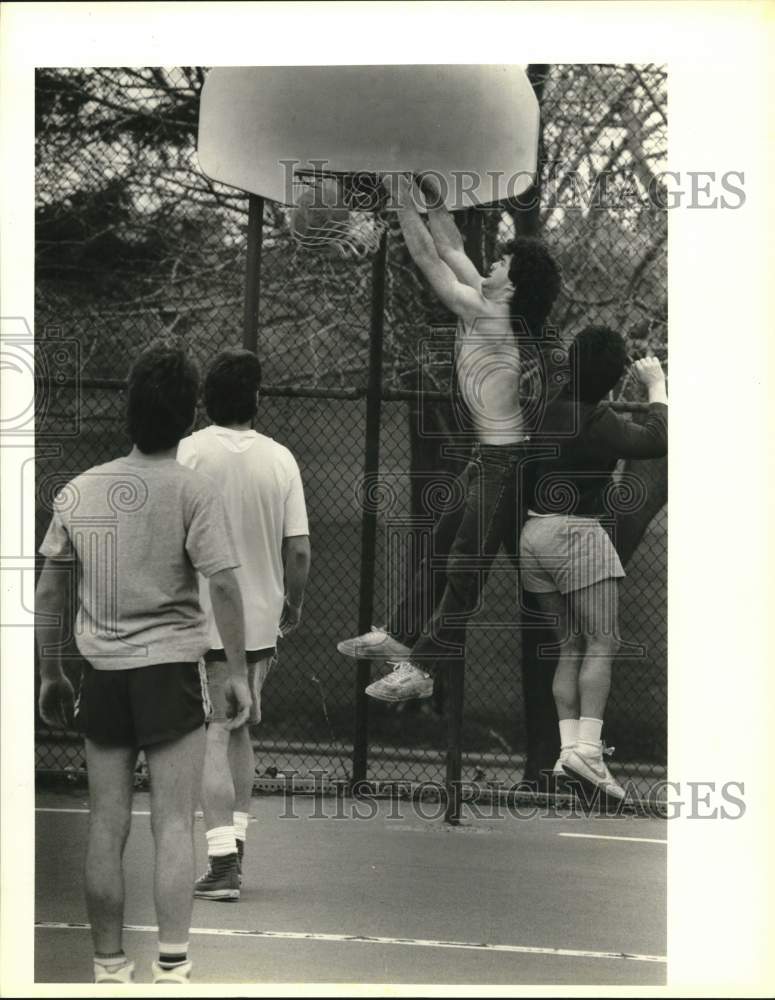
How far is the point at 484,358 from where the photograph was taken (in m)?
4.89

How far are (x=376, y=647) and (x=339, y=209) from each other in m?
1.49

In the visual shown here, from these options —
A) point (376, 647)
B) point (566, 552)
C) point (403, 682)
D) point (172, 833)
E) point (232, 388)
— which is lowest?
point (172, 833)

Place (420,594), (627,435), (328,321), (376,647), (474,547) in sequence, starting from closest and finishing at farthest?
(627,435)
(474,547)
(420,594)
(376,647)
(328,321)

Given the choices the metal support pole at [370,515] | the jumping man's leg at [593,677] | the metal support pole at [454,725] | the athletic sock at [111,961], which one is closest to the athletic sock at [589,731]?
the jumping man's leg at [593,677]

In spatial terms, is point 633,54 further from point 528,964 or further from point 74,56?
point 528,964

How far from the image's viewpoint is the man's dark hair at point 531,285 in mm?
4871

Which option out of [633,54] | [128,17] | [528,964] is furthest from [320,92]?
[528,964]

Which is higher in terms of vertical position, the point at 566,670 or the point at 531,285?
the point at 531,285

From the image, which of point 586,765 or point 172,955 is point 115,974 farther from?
point 586,765

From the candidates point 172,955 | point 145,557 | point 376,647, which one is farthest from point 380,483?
point 172,955

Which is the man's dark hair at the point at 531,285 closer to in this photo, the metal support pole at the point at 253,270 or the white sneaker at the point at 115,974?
the metal support pole at the point at 253,270
